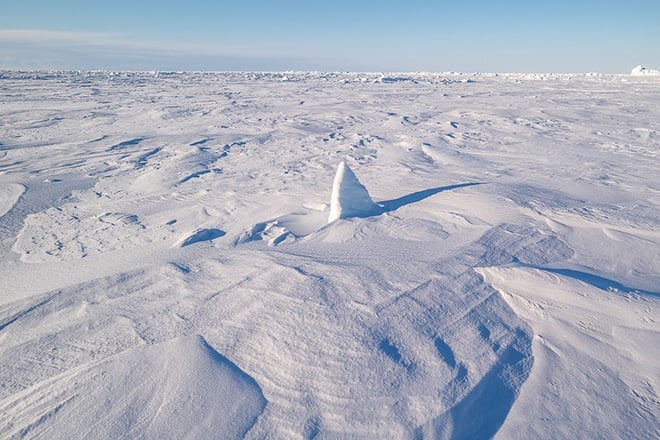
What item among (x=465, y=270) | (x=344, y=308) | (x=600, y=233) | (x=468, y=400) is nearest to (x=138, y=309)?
(x=344, y=308)

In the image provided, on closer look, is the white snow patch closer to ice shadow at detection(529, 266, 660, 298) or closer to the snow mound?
the snow mound

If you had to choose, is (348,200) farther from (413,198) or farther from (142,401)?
(142,401)

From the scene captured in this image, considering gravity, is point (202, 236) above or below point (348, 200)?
below

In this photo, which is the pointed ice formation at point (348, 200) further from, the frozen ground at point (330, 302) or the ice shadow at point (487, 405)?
the ice shadow at point (487, 405)

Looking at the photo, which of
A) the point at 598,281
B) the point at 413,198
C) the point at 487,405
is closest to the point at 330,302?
the point at 487,405

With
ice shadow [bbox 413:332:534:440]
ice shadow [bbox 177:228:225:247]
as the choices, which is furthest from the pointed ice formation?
ice shadow [bbox 413:332:534:440]

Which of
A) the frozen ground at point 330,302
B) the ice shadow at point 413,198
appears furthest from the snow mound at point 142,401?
the ice shadow at point 413,198

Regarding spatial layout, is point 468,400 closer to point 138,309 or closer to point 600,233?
point 138,309
